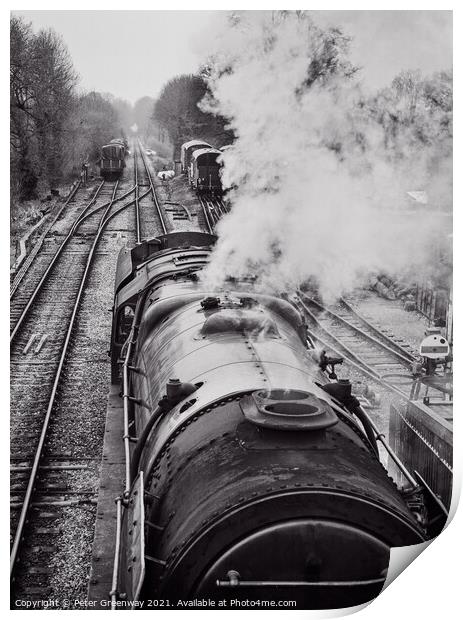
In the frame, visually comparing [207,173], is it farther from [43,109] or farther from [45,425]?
[43,109]

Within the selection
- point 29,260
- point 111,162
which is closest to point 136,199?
point 111,162

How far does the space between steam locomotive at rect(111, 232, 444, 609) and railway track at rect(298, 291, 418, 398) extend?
433 cm

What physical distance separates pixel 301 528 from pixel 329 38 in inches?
167

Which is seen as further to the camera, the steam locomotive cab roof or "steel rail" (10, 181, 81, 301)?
"steel rail" (10, 181, 81, 301)

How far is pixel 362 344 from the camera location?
1097 cm

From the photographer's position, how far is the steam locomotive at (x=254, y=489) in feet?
11.3

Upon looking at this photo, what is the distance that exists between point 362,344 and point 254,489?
7741mm

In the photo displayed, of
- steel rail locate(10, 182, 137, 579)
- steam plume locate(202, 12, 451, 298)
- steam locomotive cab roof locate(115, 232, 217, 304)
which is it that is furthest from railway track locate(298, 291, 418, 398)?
steel rail locate(10, 182, 137, 579)

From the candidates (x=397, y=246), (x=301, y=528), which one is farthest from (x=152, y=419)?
(x=397, y=246)

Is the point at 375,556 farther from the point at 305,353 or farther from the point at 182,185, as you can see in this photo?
the point at 182,185

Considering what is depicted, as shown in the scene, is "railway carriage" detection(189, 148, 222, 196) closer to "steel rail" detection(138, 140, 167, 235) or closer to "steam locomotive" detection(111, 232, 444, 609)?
"steel rail" detection(138, 140, 167, 235)

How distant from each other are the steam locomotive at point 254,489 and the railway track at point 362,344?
4.33 metres

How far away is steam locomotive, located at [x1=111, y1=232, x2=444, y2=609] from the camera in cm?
343
